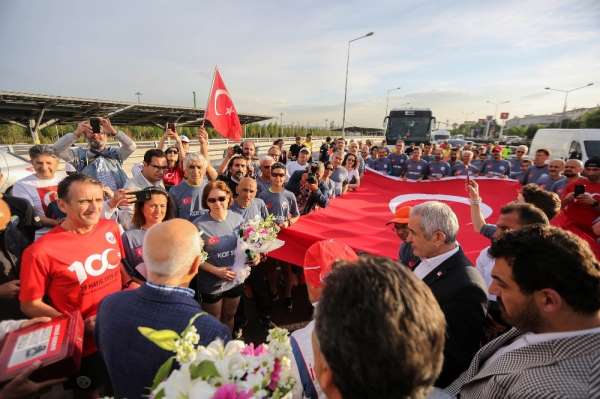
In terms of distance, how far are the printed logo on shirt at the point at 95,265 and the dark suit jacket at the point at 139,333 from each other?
101 centimetres

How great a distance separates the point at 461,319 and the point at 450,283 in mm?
236

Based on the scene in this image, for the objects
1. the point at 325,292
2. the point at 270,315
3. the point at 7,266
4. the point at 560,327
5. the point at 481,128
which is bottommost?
the point at 270,315

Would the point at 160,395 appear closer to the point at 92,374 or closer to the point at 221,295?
the point at 92,374

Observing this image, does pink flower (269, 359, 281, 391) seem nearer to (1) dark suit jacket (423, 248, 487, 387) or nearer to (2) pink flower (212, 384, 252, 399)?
(2) pink flower (212, 384, 252, 399)

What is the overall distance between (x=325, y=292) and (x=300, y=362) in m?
0.54

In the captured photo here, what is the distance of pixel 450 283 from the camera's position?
2.02 metres

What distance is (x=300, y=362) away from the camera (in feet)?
4.17

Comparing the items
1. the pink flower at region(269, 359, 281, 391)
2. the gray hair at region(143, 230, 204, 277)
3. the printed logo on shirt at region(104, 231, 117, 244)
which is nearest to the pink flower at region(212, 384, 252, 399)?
the pink flower at region(269, 359, 281, 391)

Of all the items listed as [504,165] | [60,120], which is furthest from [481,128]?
[60,120]

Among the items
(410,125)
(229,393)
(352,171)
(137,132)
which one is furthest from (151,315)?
(137,132)

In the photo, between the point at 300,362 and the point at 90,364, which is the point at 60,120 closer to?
the point at 90,364

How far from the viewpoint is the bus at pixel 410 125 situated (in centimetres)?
1692

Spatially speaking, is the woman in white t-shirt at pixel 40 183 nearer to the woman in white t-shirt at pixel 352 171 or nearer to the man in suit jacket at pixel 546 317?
the man in suit jacket at pixel 546 317

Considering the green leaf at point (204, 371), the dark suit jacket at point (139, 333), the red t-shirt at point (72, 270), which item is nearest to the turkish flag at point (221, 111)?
the red t-shirt at point (72, 270)
